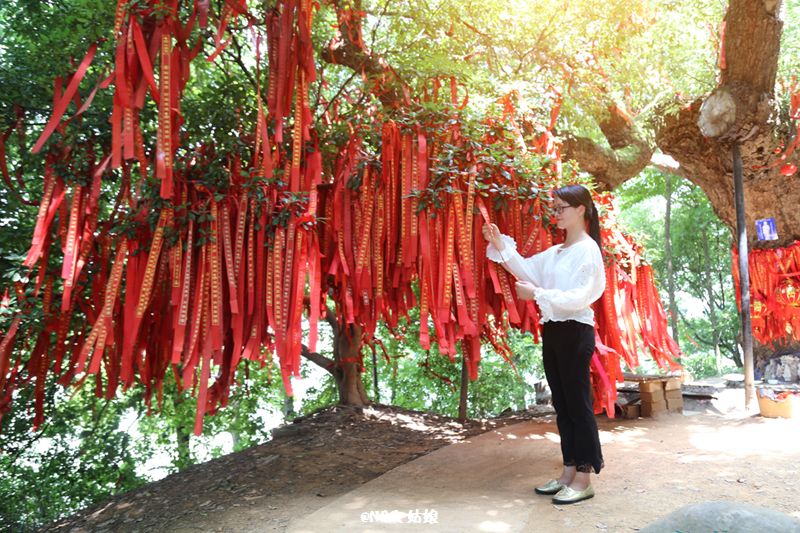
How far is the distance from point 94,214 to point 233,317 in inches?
36.3

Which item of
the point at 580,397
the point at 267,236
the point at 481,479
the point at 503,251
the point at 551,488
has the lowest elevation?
the point at 481,479

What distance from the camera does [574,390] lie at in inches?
83.9

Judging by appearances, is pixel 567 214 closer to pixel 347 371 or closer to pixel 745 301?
pixel 347 371

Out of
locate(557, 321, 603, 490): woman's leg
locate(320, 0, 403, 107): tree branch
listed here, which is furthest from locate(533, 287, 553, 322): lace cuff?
locate(320, 0, 403, 107): tree branch

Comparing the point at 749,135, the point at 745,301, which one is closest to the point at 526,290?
the point at 745,301

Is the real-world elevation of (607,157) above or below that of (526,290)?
above

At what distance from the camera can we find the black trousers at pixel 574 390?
2.11 meters

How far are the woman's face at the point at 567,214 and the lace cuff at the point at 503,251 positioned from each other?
0.31 metres

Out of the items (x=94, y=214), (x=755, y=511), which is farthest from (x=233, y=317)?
(x=755, y=511)

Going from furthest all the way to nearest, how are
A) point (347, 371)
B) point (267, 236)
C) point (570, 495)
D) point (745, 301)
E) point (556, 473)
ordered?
1. point (347, 371)
2. point (745, 301)
3. point (556, 473)
4. point (267, 236)
5. point (570, 495)

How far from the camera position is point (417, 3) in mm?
3900

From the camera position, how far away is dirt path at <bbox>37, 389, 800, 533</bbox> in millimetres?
2068

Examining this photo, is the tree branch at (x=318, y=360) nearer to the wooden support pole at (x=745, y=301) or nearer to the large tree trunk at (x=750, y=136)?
the wooden support pole at (x=745, y=301)

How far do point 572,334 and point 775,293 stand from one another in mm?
5735
